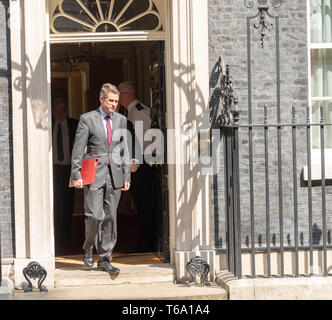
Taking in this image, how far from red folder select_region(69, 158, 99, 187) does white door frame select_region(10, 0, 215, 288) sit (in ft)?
1.16

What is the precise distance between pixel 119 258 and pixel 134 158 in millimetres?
1146

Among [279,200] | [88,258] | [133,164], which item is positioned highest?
[133,164]

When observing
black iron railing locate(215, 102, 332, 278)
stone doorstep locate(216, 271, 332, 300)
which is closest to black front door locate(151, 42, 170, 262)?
black iron railing locate(215, 102, 332, 278)

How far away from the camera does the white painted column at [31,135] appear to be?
346 inches

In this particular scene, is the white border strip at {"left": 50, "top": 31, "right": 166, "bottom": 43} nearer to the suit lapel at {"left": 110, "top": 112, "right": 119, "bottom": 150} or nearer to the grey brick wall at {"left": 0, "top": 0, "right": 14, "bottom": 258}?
the grey brick wall at {"left": 0, "top": 0, "right": 14, "bottom": 258}

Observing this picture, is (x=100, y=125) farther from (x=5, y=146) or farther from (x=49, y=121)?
(x=5, y=146)

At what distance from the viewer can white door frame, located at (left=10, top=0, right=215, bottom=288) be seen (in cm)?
880

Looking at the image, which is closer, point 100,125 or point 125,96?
point 100,125

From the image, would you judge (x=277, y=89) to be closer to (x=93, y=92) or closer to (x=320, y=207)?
(x=320, y=207)

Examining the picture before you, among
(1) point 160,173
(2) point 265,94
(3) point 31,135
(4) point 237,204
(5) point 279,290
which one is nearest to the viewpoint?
(5) point 279,290

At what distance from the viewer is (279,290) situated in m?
8.48

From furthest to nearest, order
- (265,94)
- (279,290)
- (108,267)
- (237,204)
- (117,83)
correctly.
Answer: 1. (117,83)
2. (265,94)
3. (108,267)
4. (237,204)
5. (279,290)

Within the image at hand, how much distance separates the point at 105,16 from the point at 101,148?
143cm

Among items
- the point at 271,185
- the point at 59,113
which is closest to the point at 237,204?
the point at 271,185
